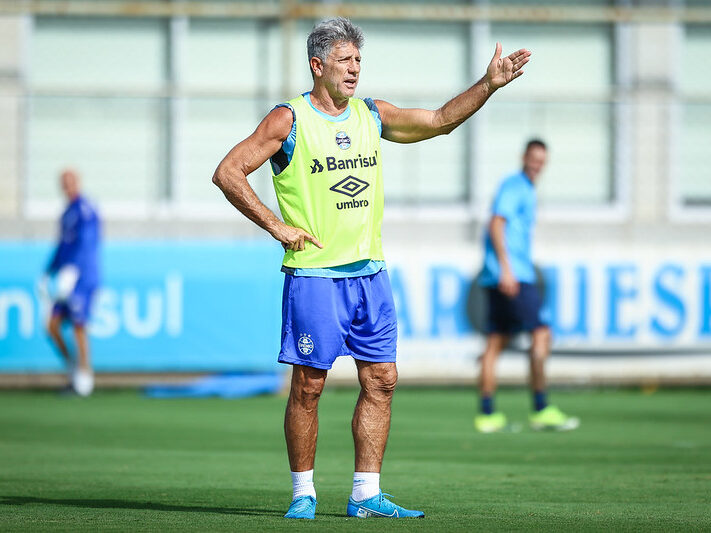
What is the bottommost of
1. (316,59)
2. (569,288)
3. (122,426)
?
(122,426)

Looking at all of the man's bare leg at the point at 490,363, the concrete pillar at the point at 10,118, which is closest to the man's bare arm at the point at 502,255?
the man's bare leg at the point at 490,363

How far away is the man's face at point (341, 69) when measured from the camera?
630cm

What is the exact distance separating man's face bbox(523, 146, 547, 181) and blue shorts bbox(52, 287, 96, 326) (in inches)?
206

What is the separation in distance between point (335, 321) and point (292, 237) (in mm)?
415

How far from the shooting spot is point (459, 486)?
24.9 ft

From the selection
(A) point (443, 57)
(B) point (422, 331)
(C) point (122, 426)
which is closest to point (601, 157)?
(A) point (443, 57)

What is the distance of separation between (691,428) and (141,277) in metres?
6.19

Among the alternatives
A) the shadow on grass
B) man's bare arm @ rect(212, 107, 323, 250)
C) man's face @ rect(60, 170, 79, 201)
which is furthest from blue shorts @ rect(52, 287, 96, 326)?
man's bare arm @ rect(212, 107, 323, 250)

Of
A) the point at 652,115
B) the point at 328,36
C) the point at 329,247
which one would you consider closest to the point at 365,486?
the point at 329,247

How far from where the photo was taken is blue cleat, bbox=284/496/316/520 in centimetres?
621

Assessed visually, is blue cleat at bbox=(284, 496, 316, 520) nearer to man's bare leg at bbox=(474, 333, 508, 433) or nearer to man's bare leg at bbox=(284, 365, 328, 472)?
man's bare leg at bbox=(284, 365, 328, 472)

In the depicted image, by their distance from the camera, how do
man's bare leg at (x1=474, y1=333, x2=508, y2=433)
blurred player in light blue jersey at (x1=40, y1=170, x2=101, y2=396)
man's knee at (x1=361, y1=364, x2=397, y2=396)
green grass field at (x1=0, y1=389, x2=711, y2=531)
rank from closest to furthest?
green grass field at (x1=0, y1=389, x2=711, y2=531), man's knee at (x1=361, y1=364, x2=397, y2=396), man's bare leg at (x1=474, y1=333, x2=508, y2=433), blurred player in light blue jersey at (x1=40, y1=170, x2=101, y2=396)

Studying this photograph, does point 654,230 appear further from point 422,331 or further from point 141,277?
point 141,277

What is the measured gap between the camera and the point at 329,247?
632 centimetres
